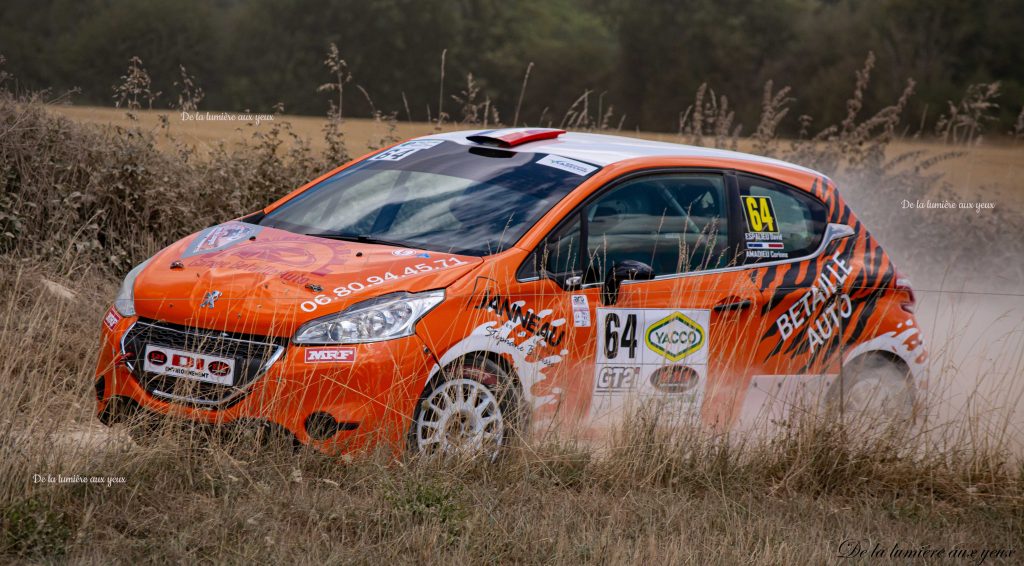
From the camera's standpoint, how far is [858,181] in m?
13.2

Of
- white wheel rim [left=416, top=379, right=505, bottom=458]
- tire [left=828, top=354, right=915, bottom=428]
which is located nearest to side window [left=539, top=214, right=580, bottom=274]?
white wheel rim [left=416, top=379, right=505, bottom=458]

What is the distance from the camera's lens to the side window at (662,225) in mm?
5891

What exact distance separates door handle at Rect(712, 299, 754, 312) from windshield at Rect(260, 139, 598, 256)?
978mm

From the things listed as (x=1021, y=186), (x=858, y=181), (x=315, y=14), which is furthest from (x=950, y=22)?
(x=858, y=181)

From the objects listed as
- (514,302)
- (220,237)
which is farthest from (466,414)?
(220,237)

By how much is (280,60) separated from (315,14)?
152 inches

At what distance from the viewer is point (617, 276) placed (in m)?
5.70

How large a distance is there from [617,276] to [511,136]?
140cm

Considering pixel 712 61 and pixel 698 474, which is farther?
pixel 712 61

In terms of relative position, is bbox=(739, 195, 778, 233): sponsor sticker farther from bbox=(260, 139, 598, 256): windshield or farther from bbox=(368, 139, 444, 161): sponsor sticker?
bbox=(368, 139, 444, 161): sponsor sticker

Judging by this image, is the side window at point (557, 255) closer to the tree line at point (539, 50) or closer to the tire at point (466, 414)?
the tire at point (466, 414)

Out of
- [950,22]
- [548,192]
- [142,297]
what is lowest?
[142,297]

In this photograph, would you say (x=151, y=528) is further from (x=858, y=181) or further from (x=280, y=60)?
(x=280, y=60)

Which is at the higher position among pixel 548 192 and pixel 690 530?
pixel 548 192
